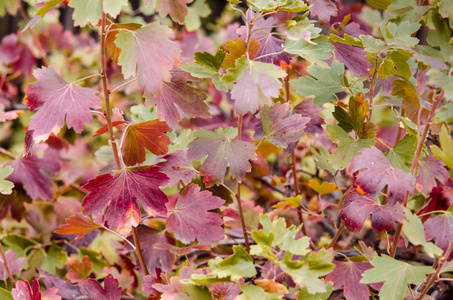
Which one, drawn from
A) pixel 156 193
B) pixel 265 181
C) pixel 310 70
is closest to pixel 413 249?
pixel 265 181

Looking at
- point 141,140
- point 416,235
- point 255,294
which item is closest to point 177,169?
point 141,140

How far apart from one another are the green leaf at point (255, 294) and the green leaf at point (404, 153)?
0.31m

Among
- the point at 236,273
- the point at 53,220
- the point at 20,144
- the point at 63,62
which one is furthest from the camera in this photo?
the point at 20,144

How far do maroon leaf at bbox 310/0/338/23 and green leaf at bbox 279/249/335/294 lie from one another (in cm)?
43

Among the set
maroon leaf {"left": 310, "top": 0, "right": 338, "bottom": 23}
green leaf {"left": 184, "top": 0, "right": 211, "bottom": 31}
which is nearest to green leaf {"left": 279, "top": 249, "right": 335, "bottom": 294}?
maroon leaf {"left": 310, "top": 0, "right": 338, "bottom": 23}

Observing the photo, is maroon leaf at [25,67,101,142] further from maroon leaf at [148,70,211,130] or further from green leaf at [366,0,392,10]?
green leaf at [366,0,392,10]

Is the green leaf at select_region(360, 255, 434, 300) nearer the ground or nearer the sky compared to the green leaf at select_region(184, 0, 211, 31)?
nearer the ground

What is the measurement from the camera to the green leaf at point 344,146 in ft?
2.14

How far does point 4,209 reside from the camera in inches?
38.8

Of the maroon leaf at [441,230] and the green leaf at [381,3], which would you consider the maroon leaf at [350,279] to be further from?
the green leaf at [381,3]

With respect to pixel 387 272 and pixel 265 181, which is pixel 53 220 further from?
pixel 387 272

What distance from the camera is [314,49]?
0.66 metres

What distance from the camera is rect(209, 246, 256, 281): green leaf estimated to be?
50 cm

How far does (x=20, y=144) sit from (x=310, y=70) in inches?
61.9
